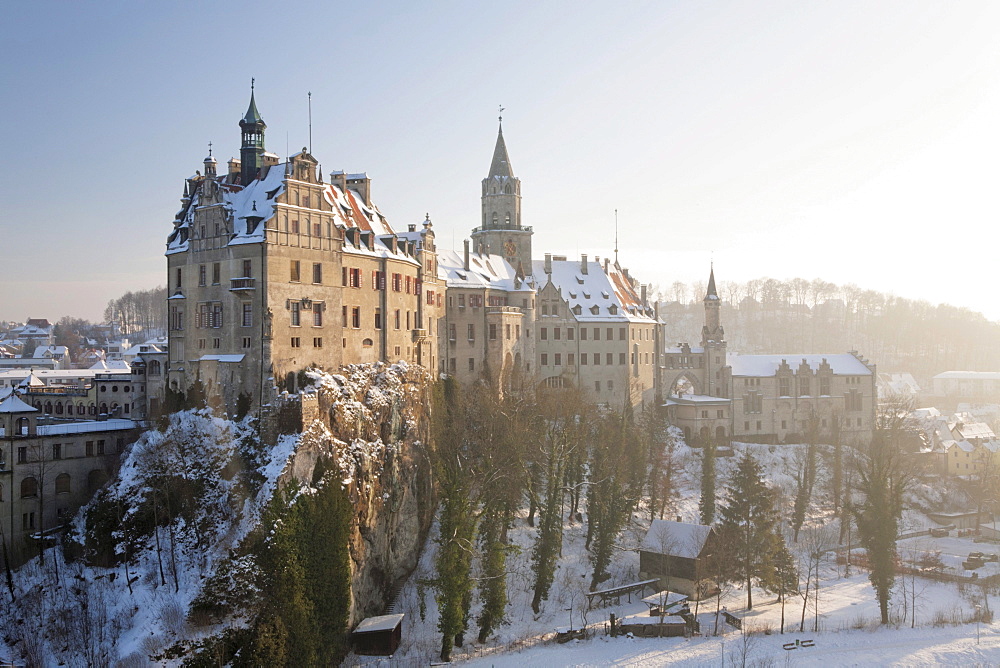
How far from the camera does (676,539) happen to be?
5228 cm

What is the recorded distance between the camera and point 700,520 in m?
64.8

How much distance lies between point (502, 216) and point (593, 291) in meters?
13.5

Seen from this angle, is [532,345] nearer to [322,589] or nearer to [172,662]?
[322,589]

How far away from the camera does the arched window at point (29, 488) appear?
162ft

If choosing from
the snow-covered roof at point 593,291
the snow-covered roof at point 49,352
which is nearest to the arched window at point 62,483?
the snow-covered roof at point 593,291

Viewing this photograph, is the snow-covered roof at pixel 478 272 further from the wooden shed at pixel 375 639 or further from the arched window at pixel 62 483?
the wooden shed at pixel 375 639

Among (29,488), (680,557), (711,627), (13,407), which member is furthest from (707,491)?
(13,407)

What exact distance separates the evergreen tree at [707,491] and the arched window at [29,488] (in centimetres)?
4662

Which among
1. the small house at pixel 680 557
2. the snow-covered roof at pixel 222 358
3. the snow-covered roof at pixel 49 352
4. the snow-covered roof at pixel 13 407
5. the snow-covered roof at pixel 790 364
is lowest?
the small house at pixel 680 557

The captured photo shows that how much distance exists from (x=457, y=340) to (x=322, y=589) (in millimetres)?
32284

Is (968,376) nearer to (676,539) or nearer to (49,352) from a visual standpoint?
(676,539)

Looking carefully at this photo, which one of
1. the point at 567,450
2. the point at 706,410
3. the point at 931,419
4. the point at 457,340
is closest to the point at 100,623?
the point at 567,450

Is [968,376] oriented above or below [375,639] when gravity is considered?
above

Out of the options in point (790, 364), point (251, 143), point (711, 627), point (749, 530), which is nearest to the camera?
point (711, 627)
